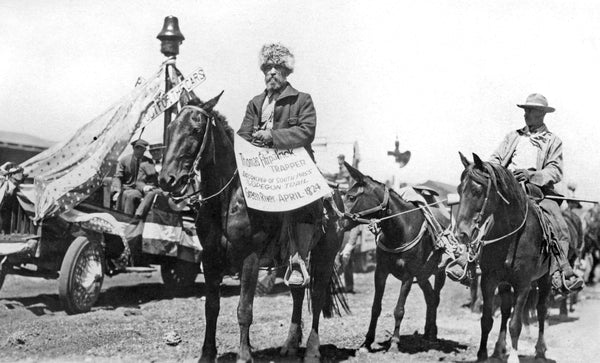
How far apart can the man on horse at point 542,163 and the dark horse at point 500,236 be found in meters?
0.30

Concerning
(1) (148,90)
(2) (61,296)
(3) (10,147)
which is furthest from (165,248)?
(3) (10,147)

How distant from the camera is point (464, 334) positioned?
9984 millimetres

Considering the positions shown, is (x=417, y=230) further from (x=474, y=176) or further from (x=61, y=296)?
(x=61, y=296)

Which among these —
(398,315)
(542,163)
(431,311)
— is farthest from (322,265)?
(542,163)

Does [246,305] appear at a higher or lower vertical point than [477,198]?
lower

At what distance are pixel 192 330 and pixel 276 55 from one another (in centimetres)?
402

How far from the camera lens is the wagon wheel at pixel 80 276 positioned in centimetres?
990

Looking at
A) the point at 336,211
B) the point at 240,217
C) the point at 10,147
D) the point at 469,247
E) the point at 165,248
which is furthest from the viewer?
the point at 10,147

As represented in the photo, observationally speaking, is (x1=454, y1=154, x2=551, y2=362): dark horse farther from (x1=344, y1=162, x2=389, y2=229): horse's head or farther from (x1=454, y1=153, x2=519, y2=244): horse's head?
(x1=344, y1=162, x2=389, y2=229): horse's head

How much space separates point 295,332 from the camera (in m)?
7.60

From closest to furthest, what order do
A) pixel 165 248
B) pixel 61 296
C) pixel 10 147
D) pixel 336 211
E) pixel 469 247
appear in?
1. pixel 469 247
2. pixel 336 211
3. pixel 61 296
4. pixel 165 248
5. pixel 10 147

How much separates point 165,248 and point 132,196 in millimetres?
1124

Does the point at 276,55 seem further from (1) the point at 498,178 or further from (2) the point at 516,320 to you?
(2) the point at 516,320

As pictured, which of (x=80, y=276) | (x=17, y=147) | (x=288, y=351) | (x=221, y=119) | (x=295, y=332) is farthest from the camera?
(x=17, y=147)
